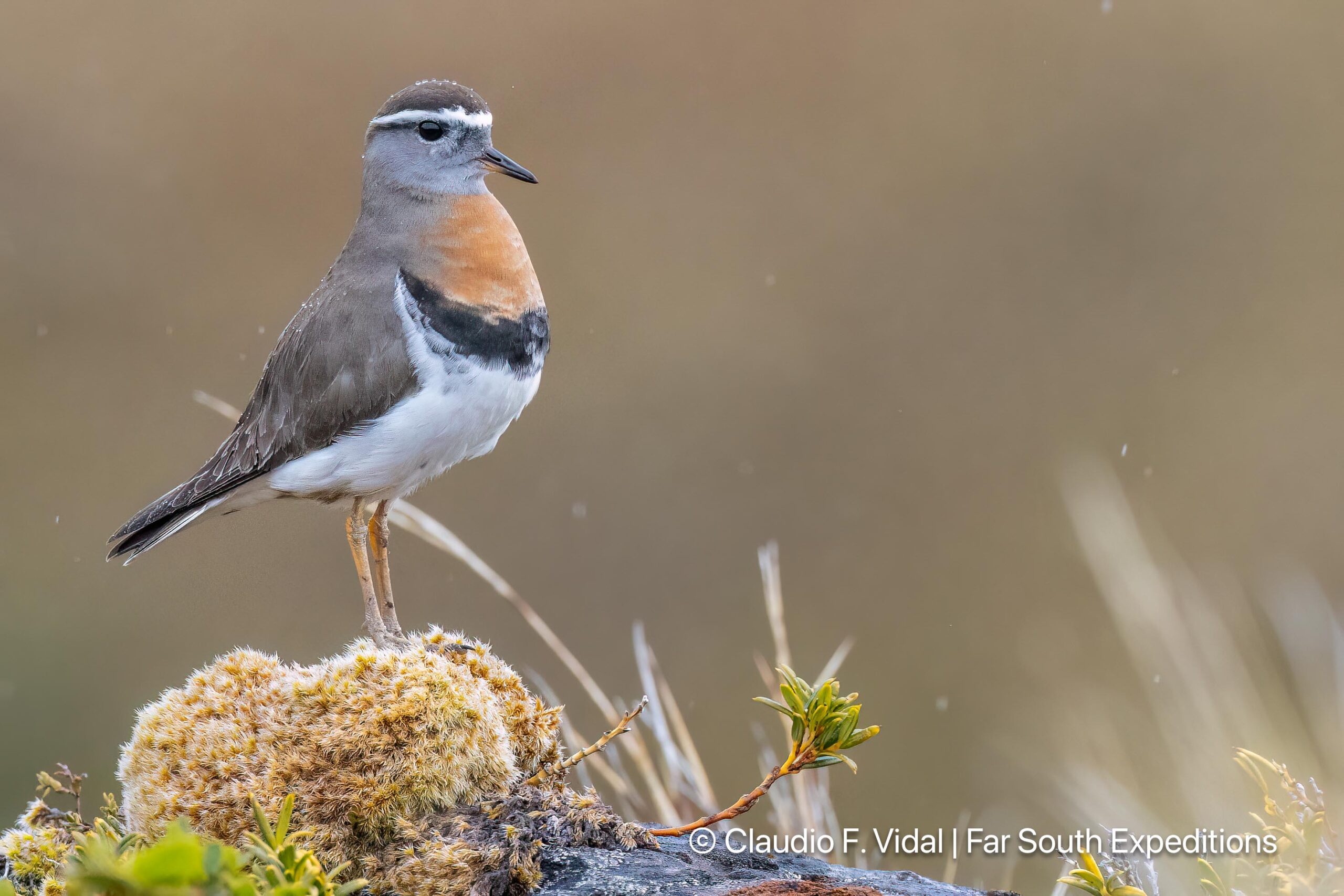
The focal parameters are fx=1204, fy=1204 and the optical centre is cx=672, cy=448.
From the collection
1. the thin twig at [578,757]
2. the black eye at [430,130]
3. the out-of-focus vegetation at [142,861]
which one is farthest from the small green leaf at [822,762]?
the black eye at [430,130]

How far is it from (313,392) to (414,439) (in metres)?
0.34

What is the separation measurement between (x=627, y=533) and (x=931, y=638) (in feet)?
6.80

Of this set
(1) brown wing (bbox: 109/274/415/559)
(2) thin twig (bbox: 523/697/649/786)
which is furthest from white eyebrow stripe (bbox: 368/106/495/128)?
(2) thin twig (bbox: 523/697/649/786)

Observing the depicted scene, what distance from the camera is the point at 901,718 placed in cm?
716

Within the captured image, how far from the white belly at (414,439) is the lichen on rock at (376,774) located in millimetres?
1176

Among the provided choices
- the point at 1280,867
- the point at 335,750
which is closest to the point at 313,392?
the point at 335,750

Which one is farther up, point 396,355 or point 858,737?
point 396,355

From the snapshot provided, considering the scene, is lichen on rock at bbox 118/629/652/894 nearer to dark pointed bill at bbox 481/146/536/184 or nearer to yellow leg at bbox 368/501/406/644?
yellow leg at bbox 368/501/406/644

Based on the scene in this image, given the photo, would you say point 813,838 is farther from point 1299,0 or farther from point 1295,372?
point 1299,0

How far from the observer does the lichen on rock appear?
6.11ft

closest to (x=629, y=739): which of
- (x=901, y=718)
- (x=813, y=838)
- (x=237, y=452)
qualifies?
(x=813, y=838)

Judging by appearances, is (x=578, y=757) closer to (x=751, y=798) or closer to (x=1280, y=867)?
(x=751, y=798)

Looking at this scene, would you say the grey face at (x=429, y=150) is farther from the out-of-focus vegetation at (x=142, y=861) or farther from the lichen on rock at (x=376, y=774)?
the out-of-focus vegetation at (x=142, y=861)

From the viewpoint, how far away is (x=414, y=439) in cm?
320
